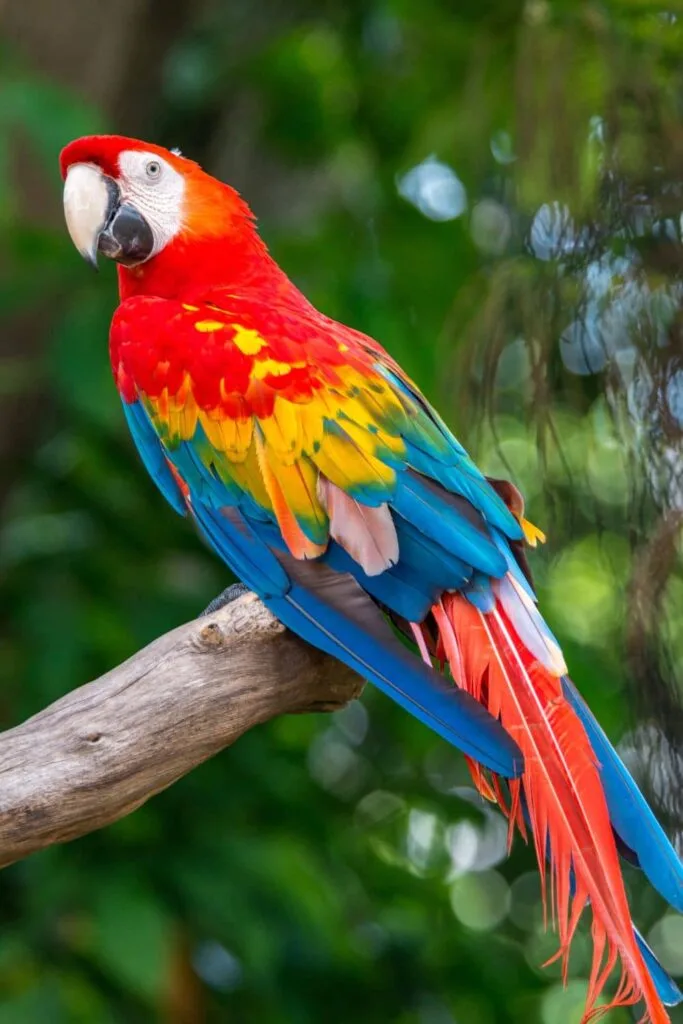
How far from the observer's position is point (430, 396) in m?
2.03

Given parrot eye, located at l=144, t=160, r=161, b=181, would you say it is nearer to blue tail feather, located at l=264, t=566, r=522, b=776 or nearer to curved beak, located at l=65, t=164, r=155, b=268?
curved beak, located at l=65, t=164, r=155, b=268

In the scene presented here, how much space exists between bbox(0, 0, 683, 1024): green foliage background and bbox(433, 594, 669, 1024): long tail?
0.94ft

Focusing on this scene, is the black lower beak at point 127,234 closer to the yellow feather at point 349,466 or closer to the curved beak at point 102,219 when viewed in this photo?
the curved beak at point 102,219

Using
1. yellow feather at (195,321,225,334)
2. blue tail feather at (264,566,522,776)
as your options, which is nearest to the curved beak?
yellow feather at (195,321,225,334)

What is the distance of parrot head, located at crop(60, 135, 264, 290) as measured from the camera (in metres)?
1.60

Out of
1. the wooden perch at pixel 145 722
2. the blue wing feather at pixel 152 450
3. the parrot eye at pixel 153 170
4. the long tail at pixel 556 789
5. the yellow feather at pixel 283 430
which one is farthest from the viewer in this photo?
the parrot eye at pixel 153 170

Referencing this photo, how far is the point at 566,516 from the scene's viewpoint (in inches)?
60.7

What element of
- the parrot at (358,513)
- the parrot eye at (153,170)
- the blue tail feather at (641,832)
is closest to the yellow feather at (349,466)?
the parrot at (358,513)

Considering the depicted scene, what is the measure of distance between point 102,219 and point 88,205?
25 millimetres

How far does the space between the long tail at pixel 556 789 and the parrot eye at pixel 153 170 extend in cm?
73

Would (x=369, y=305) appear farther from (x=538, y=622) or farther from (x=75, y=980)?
(x=75, y=980)

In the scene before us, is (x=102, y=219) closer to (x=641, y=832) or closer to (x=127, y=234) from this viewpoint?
(x=127, y=234)

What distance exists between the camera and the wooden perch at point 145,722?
125 cm

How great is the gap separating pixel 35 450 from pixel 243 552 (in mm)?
1205
